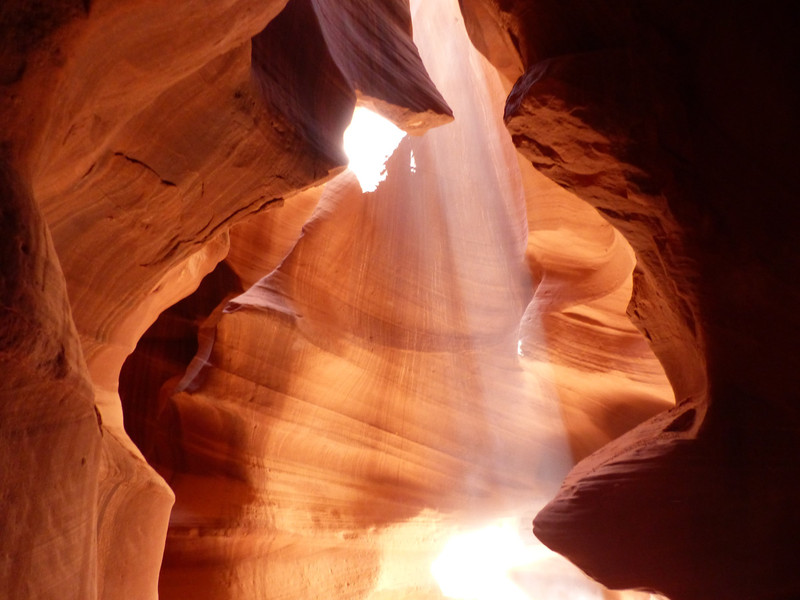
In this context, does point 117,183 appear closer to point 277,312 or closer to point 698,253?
point 698,253

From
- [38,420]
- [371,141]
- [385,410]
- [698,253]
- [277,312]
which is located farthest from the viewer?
[371,141]

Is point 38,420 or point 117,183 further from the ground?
point 117,183

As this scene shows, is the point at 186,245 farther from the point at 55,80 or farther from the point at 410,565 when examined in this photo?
the point at 410,565

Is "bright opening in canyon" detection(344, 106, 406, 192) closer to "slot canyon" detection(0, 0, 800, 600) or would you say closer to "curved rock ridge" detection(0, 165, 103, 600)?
"slot canyon" detection(0, 0, 800, 600)

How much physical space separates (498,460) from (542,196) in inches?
104

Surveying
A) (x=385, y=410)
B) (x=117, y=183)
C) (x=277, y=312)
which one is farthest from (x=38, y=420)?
(x=385, y=410)

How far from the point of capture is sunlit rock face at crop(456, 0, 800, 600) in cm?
273

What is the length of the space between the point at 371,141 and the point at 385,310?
6.97 feet

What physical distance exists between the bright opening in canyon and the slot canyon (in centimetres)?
3

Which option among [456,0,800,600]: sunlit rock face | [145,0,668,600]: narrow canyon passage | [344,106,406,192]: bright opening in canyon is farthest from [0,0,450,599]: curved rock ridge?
[344,106,406,192]: bright opening in canyon

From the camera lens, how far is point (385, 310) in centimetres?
621

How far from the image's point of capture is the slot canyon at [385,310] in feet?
6.28

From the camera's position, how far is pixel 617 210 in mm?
3205

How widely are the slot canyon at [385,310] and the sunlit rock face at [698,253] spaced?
0.01 m
